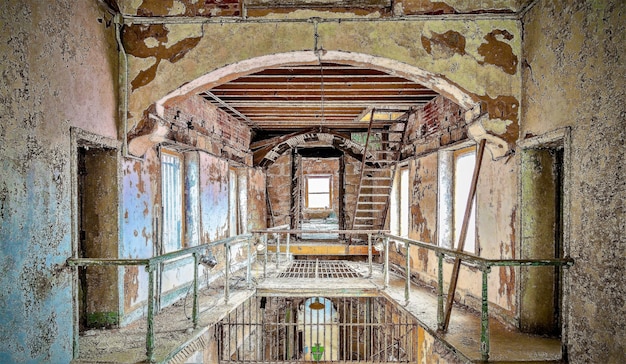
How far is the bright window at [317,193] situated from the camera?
1883 centimetres

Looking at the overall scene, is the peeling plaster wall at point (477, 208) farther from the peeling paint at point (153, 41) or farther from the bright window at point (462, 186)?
the peeling paint at point (153, 41)

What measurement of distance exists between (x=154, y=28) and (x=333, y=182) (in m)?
14.0

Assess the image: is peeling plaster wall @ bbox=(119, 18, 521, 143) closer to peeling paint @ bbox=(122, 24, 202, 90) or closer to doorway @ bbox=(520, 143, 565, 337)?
peeling paint @ bbox=(122, 24, 202, 90)

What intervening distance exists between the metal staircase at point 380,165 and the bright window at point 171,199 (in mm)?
4509

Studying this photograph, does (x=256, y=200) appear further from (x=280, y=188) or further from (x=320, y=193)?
(x=320, y=193)

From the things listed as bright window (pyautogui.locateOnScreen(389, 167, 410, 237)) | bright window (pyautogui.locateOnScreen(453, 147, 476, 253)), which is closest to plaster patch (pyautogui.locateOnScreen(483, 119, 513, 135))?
bright window (pyautogui.locateOnScreen(453, 147, 476, 253))

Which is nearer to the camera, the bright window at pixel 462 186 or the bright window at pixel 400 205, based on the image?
the bright window at pixel 462 186

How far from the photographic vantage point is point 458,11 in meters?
4.53

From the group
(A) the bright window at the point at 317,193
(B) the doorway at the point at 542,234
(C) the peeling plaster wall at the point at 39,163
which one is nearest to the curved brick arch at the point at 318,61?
(B) the doorway at the point at 542,234

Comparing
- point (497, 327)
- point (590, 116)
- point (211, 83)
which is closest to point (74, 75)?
point (211, 83)

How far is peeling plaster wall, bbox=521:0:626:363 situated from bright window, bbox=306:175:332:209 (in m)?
15.0

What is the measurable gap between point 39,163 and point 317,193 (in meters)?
15.6

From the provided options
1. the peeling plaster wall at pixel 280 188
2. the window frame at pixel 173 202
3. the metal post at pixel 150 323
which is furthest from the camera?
the peeling plaster wall at pixel 280 188

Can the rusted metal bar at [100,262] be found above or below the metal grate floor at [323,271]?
above
